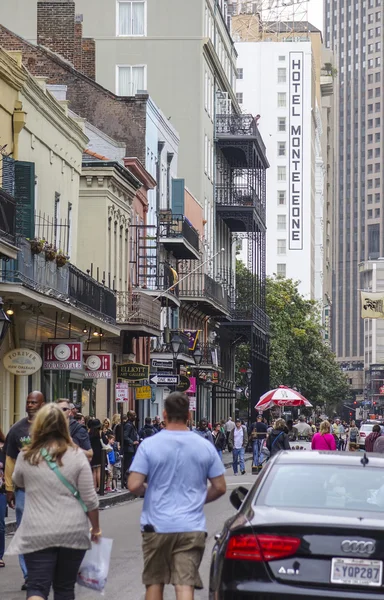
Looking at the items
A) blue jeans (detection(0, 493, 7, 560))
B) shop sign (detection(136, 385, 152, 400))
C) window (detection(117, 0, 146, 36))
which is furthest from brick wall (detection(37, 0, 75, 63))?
blue jeans (detection(0, 493, 7, 560))

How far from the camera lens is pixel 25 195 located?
1078 inches

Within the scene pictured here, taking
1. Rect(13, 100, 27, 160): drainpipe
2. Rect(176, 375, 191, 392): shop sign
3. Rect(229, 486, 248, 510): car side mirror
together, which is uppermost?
Rect(13, 100, 27, 160): drainpipe

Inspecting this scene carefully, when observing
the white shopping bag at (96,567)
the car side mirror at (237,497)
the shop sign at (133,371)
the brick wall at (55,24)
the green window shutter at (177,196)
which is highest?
the brick wall at (55,24)

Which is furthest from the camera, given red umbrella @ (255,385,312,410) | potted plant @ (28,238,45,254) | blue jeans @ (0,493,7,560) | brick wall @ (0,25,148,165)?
red umbrella @ (255,385,312,410)

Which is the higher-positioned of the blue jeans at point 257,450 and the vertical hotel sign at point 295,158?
the vertical hotel sign at point 295,158

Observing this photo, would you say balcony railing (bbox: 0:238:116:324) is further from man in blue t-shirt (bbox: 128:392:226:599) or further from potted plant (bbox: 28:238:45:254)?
man in blue t-shirt (bbox: 128:392:226:599)

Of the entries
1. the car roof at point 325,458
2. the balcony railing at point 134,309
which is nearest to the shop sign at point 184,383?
the balcony railing at point 134,309

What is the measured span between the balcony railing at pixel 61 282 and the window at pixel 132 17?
2446 centimetres

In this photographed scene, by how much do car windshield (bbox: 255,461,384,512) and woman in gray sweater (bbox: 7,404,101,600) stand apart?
3.85ft

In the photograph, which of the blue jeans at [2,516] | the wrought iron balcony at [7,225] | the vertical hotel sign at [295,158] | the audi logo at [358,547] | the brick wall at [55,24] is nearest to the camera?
the audi logo at [358,547]

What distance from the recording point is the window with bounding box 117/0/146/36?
192ft

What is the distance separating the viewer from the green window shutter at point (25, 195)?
89.2ft

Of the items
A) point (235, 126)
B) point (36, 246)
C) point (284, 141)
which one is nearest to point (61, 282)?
point (36, 246)

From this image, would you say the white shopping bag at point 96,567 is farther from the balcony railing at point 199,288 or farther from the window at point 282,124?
the window at point 282,124
